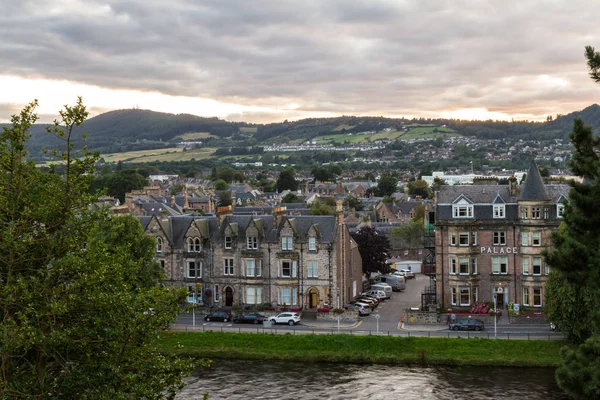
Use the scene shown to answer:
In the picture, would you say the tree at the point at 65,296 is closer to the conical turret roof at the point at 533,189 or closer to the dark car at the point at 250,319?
the dark car at the point at 250,319

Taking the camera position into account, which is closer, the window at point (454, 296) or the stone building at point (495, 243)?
the stone building at point (495, 243)

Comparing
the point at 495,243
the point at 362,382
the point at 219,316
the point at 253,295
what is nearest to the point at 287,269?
the point at 253,295

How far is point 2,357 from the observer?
21312 mm

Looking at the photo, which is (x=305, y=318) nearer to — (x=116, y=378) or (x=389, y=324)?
(x=389, y=324)

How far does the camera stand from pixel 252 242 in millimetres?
68375

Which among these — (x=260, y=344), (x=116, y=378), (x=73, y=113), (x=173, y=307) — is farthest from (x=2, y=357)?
(x=260, y=344)

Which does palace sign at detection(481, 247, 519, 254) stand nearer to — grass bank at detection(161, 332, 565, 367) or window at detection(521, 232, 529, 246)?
window at detection(521, 232, 529, 246)

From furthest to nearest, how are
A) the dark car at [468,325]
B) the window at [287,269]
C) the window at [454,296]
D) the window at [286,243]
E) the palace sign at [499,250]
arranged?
the window at [286,243] → the window at [287,269] → the window at [454,296] → the palace sign at [499,250] → the dark car at [468,325]

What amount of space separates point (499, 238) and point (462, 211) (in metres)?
3.94

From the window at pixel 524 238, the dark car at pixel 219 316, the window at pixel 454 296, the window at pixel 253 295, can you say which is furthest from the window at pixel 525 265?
the dark car at pixel 219 316

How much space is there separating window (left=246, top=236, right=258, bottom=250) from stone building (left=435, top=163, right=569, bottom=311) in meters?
16.4

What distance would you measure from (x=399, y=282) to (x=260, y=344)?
94.1 feet

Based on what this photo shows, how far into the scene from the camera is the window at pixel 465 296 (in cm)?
6481

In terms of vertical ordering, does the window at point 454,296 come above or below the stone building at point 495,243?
below
